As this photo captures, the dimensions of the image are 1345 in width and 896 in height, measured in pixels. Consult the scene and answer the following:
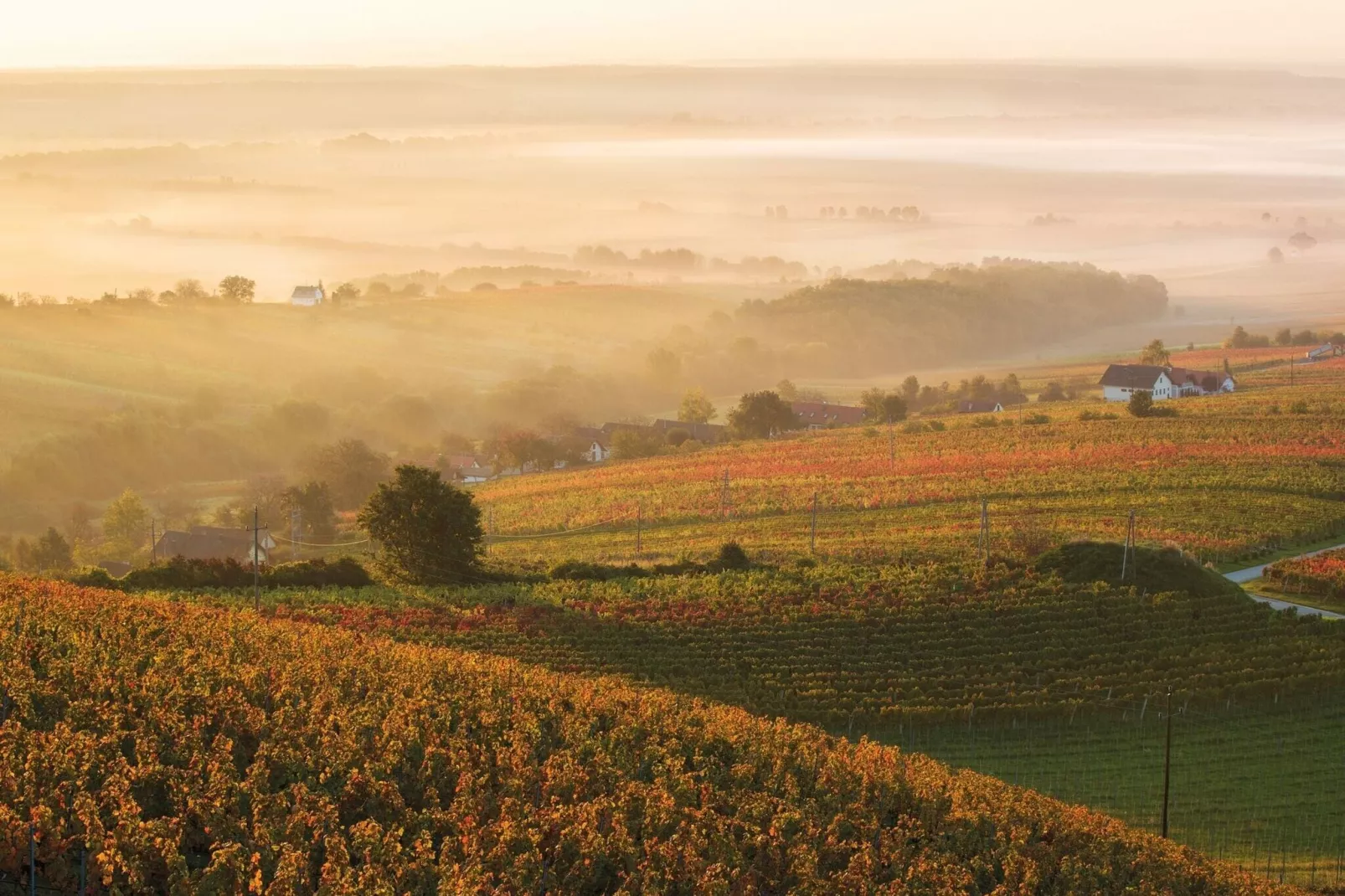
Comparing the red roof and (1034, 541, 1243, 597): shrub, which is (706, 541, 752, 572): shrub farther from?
the red roof

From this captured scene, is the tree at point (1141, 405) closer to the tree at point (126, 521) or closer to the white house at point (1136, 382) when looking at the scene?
the white house at point (1136, 382)

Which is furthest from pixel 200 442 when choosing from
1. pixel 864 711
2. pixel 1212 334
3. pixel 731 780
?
pixel 1212 334

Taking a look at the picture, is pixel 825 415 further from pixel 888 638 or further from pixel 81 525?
pixel 888 638

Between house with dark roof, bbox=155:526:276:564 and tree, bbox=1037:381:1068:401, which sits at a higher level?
tree, bbox=1037:381:1068:401

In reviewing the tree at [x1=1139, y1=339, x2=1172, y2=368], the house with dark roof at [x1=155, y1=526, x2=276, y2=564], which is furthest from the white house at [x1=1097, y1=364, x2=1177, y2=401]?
the house with dark roof at [x1=155, y1=526, x2=276, y2=564]

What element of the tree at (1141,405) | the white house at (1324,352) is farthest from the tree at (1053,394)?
the white house at (1324,352)

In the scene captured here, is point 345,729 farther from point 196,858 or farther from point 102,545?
point 102,545

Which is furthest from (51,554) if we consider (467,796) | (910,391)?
(910,391)
